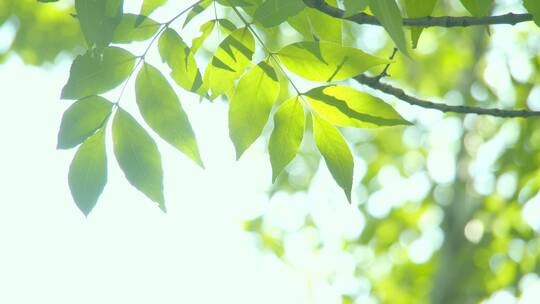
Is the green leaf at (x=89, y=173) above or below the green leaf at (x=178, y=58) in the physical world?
below

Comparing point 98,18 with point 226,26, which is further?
point 226,26

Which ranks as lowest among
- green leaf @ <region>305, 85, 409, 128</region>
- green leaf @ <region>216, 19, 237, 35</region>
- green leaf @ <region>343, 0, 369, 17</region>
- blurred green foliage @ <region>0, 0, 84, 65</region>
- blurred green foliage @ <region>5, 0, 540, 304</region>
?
blurred green foliage @ <region>5, 0, 540, 304</region>

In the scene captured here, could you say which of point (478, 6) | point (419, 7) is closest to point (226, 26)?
point (419, 7)

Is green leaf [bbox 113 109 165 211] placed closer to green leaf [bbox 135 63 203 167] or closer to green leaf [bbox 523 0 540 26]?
green leaf [bbox 135 63 203 167]

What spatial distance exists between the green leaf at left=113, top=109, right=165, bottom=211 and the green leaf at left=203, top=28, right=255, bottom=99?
0.16 metres

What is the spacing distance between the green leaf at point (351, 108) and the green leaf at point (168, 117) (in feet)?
0.79

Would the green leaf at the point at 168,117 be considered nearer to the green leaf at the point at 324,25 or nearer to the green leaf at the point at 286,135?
the green leaf at the point at 286,135

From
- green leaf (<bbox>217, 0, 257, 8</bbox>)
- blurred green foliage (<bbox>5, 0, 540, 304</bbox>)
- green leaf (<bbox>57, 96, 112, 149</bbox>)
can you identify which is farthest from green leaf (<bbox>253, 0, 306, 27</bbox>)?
blurred green foliage (<bbox>5, 0, 540, 304</bbox>)

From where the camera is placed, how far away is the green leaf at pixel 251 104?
1.29m

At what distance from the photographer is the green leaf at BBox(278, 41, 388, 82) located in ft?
4.17

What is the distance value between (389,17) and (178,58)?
50cm

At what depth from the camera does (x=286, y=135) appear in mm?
1311

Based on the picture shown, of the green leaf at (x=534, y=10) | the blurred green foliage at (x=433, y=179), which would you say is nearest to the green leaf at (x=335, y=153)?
the green leaf at (x=534, y=10)

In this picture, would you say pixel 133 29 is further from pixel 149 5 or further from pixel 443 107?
pixel 443 107
